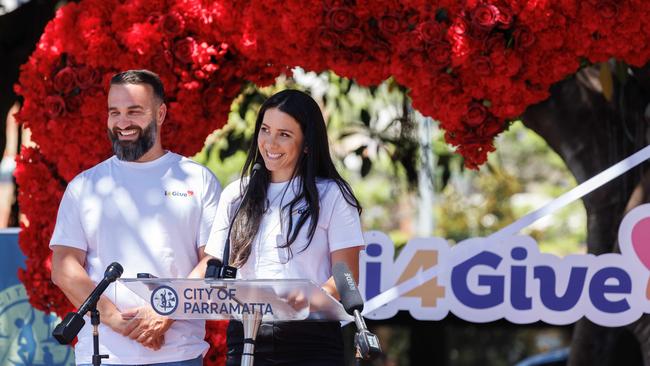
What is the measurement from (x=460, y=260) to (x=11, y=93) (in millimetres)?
3176

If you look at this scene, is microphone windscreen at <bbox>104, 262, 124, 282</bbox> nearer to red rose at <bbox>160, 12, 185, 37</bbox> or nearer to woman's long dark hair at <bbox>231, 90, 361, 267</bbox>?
woman's long dark hair at <bbox>231, 90, 361, 267</bbox>

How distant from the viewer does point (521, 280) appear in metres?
4.91

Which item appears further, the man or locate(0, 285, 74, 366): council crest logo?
locate(0, 285, 74, 366): council crest logo

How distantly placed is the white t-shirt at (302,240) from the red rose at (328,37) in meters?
1.13

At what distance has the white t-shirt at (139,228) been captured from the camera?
380cm

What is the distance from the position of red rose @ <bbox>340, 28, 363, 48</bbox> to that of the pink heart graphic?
1.47 metres

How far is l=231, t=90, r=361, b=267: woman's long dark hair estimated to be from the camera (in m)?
3.56

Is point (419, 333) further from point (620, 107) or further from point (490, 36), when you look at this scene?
point (490, 36)

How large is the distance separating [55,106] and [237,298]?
209 centimetres

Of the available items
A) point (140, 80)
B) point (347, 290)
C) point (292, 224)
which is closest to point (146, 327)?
point (292, 224)

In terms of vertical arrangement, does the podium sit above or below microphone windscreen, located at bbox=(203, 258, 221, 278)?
below

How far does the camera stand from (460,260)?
4.97 m

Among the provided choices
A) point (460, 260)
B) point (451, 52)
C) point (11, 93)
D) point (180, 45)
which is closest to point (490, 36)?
point (451, 52)

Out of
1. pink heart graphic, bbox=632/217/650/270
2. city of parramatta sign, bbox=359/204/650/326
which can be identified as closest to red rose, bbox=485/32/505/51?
city of parramatta sign, bbox=359/204/650/326
